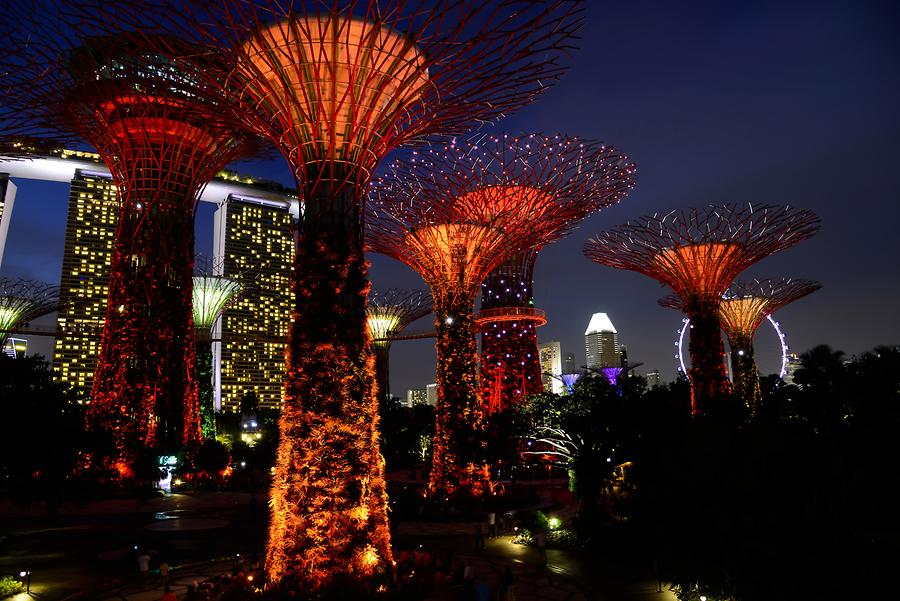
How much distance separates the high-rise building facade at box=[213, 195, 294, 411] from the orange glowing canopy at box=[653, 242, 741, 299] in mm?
82598

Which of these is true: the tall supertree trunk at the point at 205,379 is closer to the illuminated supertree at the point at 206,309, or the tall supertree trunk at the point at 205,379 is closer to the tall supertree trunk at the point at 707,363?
the illuminated supertree at the point at 206,309

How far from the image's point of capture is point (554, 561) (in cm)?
1400

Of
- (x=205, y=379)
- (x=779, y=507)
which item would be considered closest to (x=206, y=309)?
(x=205, y=379)

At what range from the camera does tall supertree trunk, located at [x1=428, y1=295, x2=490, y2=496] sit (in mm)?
18797

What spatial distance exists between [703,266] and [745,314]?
607 inches

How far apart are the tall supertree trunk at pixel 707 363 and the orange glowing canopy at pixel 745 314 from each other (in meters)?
15.0

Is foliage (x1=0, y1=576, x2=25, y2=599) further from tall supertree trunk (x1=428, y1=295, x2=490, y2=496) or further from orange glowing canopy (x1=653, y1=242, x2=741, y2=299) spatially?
orange glowing canopy (x1=653, y1=242, x2=741, y2=299)

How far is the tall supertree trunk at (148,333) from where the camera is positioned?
20.1 metres

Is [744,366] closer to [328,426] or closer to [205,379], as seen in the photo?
[205,379]

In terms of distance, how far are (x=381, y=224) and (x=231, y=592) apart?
41.4 ft

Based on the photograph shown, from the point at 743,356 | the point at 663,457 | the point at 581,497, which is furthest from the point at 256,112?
the point at 743,356

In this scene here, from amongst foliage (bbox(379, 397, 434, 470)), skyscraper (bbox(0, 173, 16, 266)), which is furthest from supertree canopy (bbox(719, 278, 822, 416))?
skyscraper (bbox(0, 173, 16, 266))

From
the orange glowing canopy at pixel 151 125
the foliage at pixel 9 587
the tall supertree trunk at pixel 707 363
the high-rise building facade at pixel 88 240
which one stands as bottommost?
the foliage at pixel 9 587

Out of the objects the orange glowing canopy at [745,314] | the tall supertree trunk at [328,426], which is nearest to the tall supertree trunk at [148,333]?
the tall supertree trunk at [328,426]
